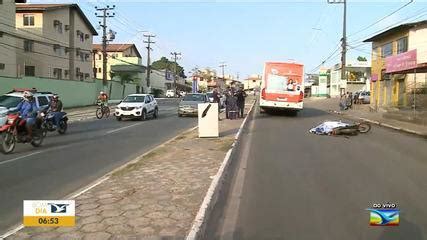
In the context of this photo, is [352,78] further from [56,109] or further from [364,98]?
[56,109]

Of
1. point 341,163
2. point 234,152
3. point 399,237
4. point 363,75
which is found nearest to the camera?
point 399,237

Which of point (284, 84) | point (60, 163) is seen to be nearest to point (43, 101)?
point (60, 163)

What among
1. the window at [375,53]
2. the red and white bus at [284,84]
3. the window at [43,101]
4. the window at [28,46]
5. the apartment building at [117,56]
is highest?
the apartment building at [117,56]

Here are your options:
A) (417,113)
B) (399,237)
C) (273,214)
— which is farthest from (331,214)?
(417,113)

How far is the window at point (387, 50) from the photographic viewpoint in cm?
4186

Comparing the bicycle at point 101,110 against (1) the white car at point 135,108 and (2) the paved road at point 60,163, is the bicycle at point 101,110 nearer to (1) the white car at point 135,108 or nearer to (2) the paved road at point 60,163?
(1) the white car at point 135,108

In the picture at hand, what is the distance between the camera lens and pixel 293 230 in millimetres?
6316

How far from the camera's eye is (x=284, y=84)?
30719 millimetres

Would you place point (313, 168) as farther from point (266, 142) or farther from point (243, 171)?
point (266, 142)

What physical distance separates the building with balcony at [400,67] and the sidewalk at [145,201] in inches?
737

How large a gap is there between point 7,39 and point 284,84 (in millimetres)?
26407

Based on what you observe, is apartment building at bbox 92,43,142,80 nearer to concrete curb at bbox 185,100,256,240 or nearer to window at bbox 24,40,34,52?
window at bbox 24,40,34,52

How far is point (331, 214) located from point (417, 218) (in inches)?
45.4

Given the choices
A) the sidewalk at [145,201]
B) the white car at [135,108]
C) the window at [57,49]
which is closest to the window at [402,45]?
the white car at [135,108]
